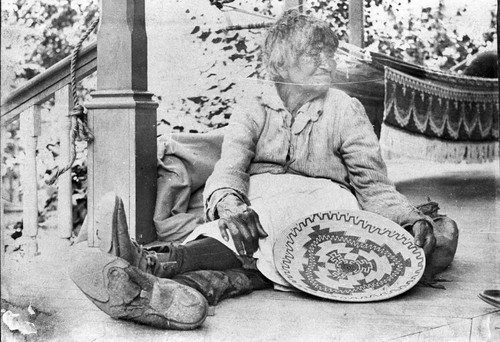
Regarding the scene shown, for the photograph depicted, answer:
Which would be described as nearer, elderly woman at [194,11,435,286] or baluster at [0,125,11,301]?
baluster at [0,125,11,301]

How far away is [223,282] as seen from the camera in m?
3.12

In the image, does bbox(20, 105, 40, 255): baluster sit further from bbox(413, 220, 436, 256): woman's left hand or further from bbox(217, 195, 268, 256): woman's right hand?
bbox(413, 220, 436, 256): woman's left hand

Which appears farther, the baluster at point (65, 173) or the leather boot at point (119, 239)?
the baluster at point (65, 173)

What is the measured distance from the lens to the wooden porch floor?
2826 mm

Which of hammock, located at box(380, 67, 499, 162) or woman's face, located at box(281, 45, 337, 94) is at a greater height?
woman's face, located at box(281, 45, 337, 94)

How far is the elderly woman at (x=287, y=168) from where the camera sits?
324cm

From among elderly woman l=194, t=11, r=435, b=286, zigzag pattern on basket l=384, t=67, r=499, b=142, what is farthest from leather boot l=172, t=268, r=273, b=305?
zigzag pattern on basket l=384, t=67, r=499, b=142

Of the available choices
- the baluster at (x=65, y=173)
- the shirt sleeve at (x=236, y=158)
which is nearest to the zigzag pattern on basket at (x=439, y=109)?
the shirt sleeve at (x=236, y=158)

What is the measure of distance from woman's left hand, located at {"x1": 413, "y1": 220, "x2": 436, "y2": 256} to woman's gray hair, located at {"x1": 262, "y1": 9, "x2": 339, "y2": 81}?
2.72 ft

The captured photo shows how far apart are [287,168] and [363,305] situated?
73 cm

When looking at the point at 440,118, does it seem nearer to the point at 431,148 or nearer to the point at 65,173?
the point at 431,148

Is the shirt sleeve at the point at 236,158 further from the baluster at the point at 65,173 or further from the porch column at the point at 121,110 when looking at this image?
the baluster at the point at 65,173

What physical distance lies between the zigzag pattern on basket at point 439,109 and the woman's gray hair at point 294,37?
1.10ft

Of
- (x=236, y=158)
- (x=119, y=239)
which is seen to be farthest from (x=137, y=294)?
(x=236, y=158)
